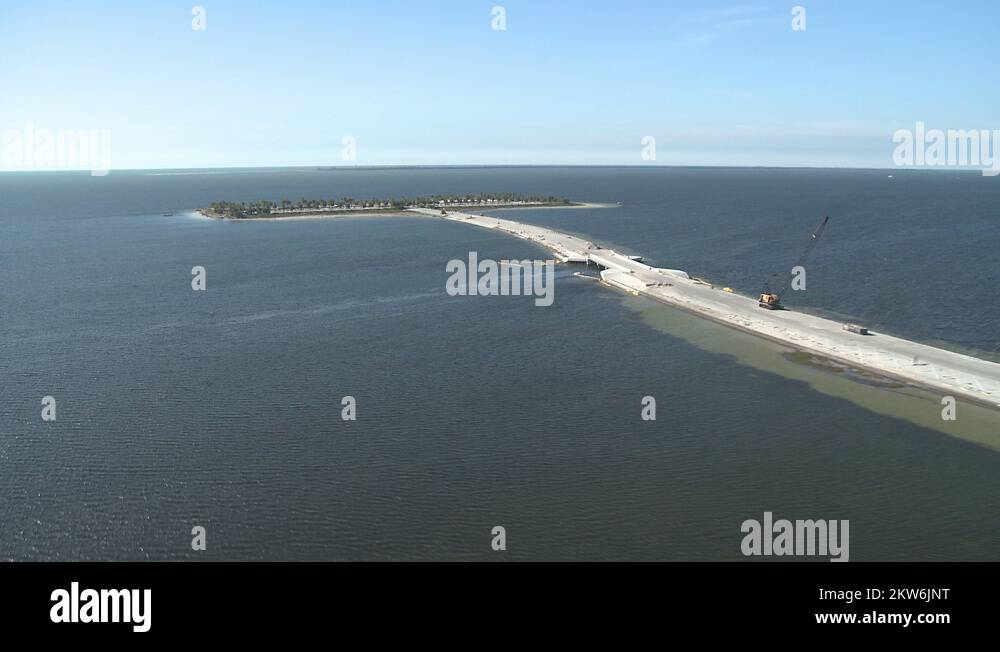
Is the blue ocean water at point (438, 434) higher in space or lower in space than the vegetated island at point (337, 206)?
lower

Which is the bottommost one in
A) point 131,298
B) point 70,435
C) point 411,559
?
point 411,559

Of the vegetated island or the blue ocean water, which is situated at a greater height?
the vegetated island

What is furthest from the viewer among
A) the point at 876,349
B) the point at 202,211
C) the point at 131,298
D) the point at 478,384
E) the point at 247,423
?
the point at 202,211

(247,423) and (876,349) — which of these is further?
(876,349)

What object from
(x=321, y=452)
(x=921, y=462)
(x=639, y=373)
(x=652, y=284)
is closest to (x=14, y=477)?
(x=321, y=452)

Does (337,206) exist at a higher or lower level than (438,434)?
higher

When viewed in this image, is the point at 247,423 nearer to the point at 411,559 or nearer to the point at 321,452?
the point at 321,452

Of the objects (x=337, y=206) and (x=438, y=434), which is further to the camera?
(x=337, y=206)

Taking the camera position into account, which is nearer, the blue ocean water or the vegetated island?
the blue ocean water

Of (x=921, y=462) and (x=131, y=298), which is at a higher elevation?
(x=131, y=298)

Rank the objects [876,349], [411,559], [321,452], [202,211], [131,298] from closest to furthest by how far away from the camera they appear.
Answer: [411,559] → [321,452] → [876,349] → [131,298] → [202,211]

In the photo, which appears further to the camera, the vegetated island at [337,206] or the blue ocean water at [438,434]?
the vegetated island at [337,206]
